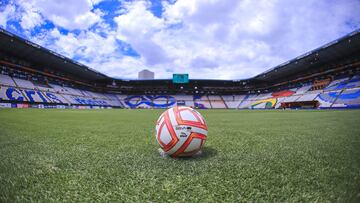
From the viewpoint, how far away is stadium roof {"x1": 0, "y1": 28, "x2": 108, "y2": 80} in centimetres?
2808

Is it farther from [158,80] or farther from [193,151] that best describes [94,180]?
[158,80]

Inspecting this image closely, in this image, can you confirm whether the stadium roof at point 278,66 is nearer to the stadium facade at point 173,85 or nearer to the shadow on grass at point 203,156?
the stadium facade at point 173,85

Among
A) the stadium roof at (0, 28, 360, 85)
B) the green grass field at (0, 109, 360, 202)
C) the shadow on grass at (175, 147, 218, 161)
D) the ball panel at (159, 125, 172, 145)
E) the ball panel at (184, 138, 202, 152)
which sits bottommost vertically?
the shadow on grass at (175, 147, 218, 161)

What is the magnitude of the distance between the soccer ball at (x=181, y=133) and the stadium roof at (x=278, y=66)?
3406cm

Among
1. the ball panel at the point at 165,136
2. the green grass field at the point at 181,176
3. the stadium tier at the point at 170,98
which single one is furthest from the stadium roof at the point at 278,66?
the ball panel at the point at 165,136

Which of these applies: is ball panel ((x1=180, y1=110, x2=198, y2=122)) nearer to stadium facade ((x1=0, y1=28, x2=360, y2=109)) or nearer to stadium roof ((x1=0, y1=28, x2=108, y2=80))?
stadium facade ((x1=0, y1=28, x2=360, y2=109))

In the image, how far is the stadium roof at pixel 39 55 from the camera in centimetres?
2808

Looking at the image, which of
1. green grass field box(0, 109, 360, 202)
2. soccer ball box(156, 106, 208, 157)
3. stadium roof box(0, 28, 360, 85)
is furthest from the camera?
stadium roof box(0, 28, 360, 85)

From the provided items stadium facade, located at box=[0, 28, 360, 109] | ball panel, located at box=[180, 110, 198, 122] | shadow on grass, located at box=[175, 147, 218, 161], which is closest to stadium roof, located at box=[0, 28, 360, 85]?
stadium facade, located at box=[0, 28, 360, 109]

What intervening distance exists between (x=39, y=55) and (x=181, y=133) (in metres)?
43.5

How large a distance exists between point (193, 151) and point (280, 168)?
1031 mm

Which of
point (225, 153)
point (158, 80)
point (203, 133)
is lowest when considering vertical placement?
point (225, 153)

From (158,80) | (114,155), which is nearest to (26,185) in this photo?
(114,155)

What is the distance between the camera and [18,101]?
2825cm
